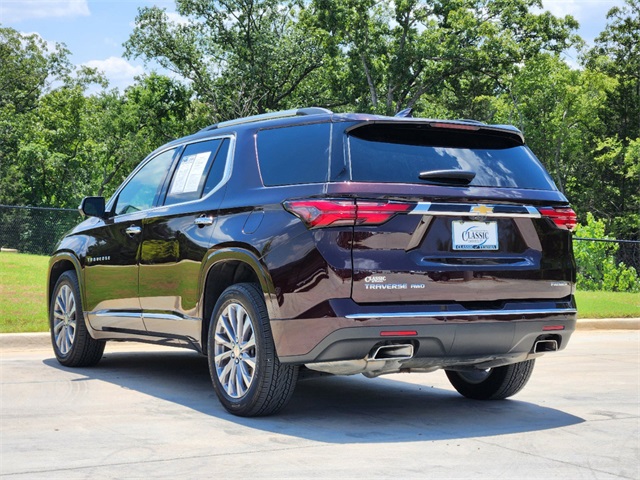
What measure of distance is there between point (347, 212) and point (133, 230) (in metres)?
2.84

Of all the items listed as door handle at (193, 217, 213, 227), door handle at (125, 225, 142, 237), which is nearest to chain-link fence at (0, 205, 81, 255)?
door handle at (125, 225, 142, 237)

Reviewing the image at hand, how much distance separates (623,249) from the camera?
28734mm

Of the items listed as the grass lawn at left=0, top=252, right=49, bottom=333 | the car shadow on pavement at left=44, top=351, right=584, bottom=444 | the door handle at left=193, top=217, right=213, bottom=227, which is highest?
the door handle at left=193, top=217, right=213, bottom=227

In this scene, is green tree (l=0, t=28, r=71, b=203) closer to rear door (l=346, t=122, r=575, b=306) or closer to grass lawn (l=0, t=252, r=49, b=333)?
grass lawn (l=0, t=252, r=49, b=333)

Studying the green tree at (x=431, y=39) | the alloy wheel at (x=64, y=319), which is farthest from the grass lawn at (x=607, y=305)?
the green tree at (x=431, y=39)

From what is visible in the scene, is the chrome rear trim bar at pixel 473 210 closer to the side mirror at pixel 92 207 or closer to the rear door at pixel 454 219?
the rear door at pixel 454 219

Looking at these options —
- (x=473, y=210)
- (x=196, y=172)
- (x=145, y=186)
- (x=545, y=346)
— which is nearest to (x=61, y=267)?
(x=145, y=186)

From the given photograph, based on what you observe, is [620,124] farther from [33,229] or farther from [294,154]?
[294,154]

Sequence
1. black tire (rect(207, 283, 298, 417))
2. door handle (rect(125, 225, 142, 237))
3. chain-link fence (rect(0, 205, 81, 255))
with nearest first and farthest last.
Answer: black tire (rect(207, 283, 298, 417)), door handle (rect(125, 225, 142, 237)), chain-link fence (rect(0, 205, 81, 255))

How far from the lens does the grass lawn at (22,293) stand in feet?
38.9

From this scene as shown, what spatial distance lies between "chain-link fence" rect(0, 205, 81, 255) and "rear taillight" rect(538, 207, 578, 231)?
1655cm

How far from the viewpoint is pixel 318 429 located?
20.4 ft

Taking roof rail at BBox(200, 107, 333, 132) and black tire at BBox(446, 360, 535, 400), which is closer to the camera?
roof rail at BBox(200, 107, 333, 132)

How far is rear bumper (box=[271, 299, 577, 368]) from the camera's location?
584cm
